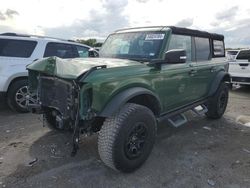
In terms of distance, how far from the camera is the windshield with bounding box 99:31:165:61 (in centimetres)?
437

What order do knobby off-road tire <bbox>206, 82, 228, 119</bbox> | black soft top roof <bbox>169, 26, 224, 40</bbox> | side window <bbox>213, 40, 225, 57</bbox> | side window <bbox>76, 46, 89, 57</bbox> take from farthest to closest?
side window <bbox>76, 46, 89, 57</bbox>, side window <bbox>213, 40, 225, 57</bbox>, knobby off-road tire <bbox>206, 82, 228, 119</bbox>, black soft top roof <bbox>169, 26, 224, 40</bbox>

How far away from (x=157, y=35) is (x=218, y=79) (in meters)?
2.24

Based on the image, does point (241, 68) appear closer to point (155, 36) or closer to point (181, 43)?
point (181, 43)

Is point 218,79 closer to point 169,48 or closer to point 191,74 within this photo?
point 191,74

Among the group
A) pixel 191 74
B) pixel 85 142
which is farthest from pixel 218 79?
pixel 85 142

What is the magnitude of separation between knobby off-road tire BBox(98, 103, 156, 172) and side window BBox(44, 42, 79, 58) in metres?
4.12

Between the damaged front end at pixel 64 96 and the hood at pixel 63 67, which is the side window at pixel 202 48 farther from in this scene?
the damaged front end at pixel 64 96

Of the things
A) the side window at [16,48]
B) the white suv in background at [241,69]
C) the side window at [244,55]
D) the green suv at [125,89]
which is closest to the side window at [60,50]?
the side window at [16,48]

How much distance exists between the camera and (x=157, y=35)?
4.51 m

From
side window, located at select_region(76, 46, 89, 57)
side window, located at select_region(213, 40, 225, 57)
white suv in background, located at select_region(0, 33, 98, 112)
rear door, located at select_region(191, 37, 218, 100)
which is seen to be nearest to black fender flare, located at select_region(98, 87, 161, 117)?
rear door, located at select_region(191, 37, 218, 100)

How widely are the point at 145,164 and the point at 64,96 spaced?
1494 millimetres

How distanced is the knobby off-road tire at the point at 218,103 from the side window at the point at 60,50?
3769 millimetres

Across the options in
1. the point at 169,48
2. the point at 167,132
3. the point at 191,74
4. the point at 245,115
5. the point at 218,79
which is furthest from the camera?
the point at 245,115

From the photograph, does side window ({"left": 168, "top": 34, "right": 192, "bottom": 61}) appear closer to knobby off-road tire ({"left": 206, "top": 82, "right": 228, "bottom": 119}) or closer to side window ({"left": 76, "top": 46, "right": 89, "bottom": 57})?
knobby off-road tire ({"left": 206, "top": 82, "right": 228, "bottom": 119})
